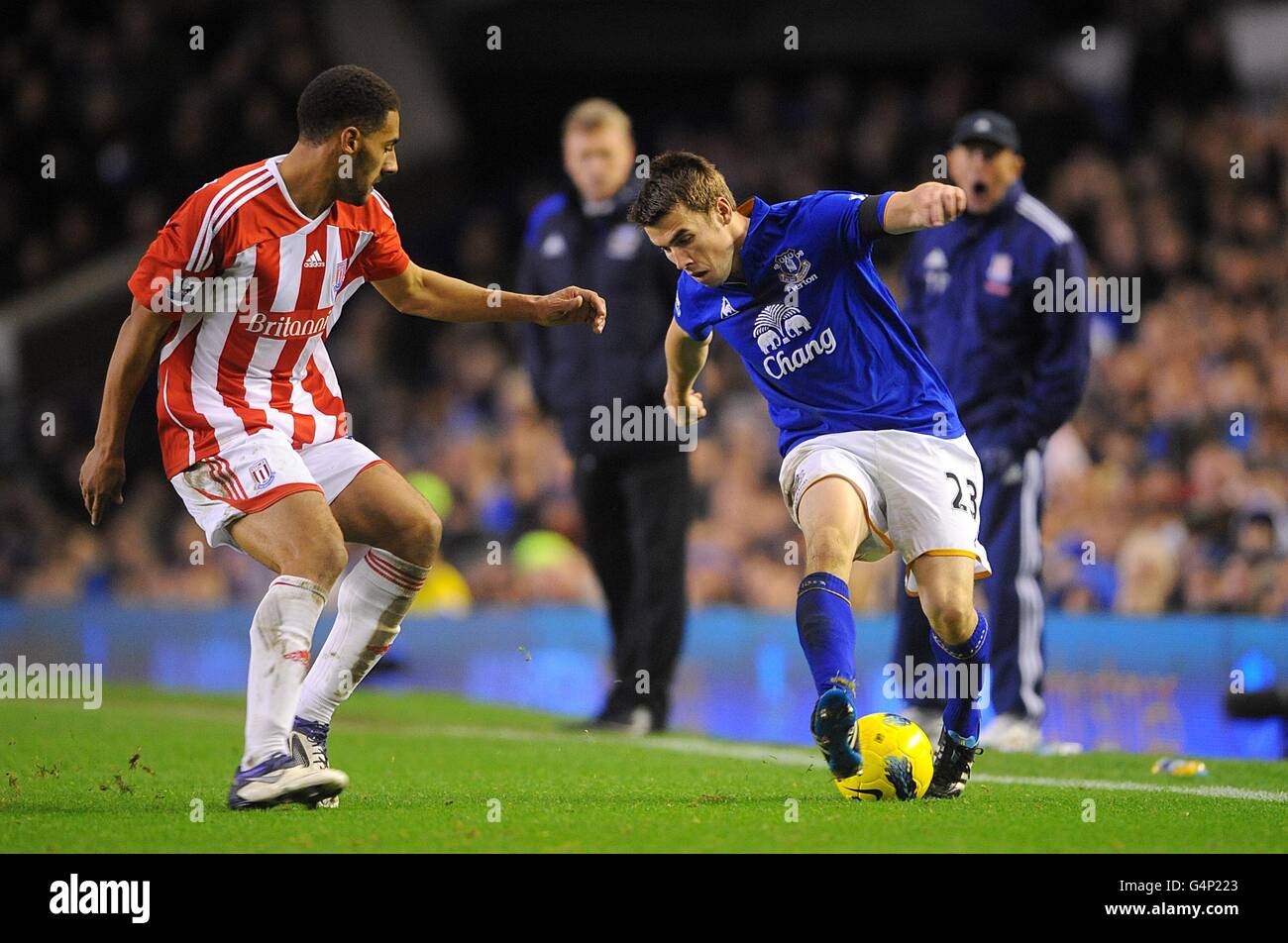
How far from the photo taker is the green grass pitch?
15.1 feet

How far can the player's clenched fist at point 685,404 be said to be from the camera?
6.31 m

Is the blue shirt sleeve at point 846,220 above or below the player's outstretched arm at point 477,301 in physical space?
above

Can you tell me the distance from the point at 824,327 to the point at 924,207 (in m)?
0.73

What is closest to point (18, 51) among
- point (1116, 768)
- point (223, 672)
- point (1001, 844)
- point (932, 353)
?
point (223, 672)

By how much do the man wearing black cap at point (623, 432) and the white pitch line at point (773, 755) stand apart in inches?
16.6

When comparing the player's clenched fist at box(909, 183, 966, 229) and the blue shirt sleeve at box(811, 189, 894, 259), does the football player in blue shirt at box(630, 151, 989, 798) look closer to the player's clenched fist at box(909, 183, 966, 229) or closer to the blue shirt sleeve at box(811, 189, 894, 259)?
the blue shirt sleeve at box(811, 189, 894, 259)

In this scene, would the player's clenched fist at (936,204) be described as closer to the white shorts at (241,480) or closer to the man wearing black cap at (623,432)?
the white shorts at (241,480)

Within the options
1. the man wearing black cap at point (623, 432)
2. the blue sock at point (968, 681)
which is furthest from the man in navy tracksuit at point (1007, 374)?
the blue sock at point (968, 681)

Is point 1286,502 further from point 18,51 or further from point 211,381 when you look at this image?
point 18,51

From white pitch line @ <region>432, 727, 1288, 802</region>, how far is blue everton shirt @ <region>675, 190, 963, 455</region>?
149cm

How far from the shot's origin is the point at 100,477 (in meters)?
5.21

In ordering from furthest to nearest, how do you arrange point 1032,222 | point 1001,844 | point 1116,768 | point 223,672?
1. point 223,672
2. point 1032,222
3. point 1116,768
4. point 1001,844

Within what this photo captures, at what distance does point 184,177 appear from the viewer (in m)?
18.1
